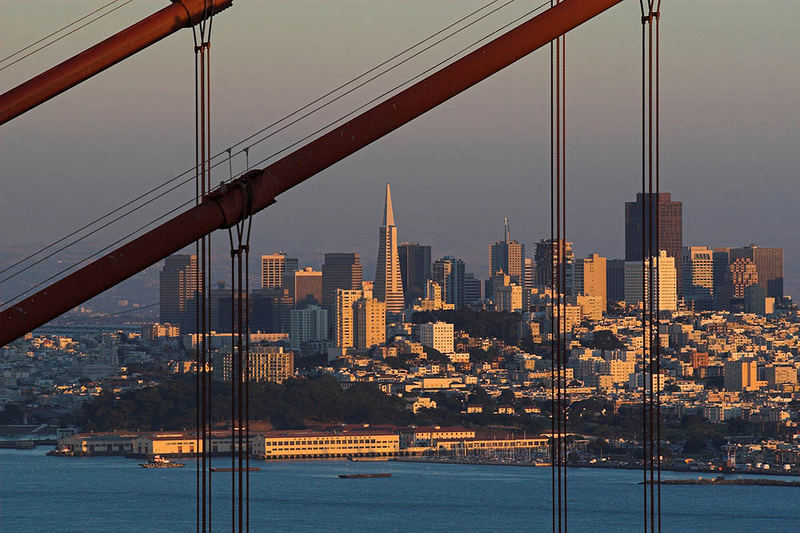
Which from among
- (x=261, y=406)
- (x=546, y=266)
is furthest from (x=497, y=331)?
(x=261, y=406)

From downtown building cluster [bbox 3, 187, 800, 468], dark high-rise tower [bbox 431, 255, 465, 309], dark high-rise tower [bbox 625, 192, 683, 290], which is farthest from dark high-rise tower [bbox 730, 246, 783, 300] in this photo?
dark high-rise tower [bbox 431, 255, 465, 309]

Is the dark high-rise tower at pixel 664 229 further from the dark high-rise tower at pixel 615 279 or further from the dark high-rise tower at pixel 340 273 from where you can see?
the dark high-rise tower at pixel 340 273

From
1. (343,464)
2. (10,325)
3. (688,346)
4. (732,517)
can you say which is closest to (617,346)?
(688,346)

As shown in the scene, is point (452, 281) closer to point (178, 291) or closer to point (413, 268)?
point (413, 268)

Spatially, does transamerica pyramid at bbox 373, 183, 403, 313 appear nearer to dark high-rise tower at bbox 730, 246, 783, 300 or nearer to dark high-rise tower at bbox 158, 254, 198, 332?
dark high-rise tower at bbox 158, 254, 198, 332

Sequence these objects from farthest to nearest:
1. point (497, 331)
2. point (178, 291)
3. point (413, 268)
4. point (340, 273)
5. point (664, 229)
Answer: point (413, 268) → point (340, 273) → point (664, 229) → point (497, 331) → point (178, 291)

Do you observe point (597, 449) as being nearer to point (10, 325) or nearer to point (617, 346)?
point (617, 346)
